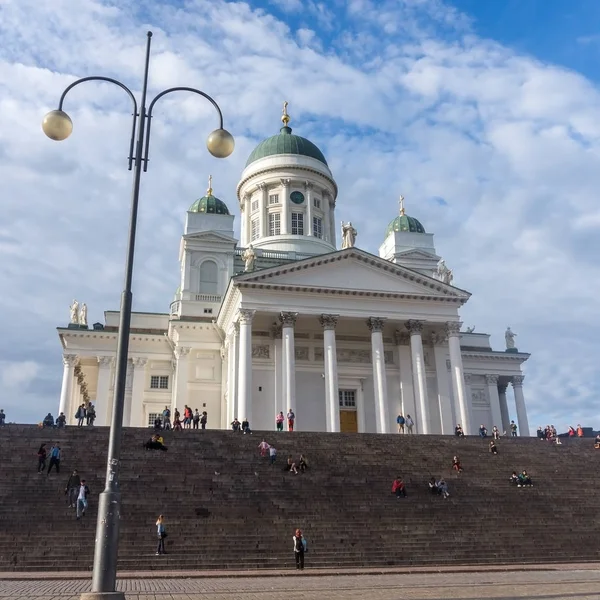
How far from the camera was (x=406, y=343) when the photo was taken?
42.1 m

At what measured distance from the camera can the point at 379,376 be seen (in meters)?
37.7

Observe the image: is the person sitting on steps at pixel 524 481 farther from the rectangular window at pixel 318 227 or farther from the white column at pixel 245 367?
the rectangular window at pixel 318 227

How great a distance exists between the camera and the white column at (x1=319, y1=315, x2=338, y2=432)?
1426 inches

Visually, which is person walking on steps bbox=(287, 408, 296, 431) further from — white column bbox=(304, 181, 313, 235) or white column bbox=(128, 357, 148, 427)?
white column bbox=(304, 181, 313, 235)

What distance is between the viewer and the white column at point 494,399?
51.4 metres

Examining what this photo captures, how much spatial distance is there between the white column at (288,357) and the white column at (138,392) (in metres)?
12.9

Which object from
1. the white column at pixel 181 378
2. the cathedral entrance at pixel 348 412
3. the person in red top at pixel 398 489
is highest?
the white column at pixel 181 378

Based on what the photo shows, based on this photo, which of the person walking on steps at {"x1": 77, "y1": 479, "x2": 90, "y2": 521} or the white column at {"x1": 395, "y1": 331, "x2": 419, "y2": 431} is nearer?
the person walking on steps at {"x1": 77, "y1": 479, "x2": 90, "y2": 521}

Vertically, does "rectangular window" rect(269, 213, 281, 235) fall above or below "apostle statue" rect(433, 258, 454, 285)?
above

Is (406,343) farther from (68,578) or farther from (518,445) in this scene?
(68,578)

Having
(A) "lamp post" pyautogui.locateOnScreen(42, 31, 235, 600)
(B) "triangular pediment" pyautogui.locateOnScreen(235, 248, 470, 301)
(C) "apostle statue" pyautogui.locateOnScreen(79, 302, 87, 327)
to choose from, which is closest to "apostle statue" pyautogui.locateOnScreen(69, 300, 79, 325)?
(C) "apostle statue" pyautogui.locateOnScreen(79, 302, 87, 327)

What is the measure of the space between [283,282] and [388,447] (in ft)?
40.7

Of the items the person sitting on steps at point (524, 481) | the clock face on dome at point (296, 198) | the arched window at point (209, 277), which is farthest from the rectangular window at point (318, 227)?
the person sitting on steps at point (524, 481)

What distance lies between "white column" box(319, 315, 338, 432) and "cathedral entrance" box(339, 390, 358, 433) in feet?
13.8
